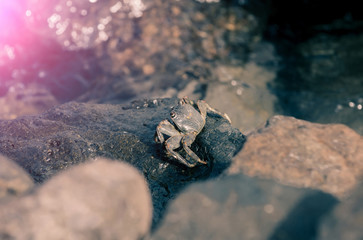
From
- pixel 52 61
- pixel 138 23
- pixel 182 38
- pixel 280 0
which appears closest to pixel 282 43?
pixel 280 0

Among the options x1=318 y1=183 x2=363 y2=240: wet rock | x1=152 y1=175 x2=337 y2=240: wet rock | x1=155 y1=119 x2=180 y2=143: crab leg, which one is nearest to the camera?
x1=318 y1=183 x2=363 y2=240: wet rock

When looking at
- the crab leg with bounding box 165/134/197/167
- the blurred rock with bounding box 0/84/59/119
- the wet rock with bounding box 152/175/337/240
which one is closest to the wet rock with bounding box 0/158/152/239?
the wet rock with bounding box 152/175/337/240

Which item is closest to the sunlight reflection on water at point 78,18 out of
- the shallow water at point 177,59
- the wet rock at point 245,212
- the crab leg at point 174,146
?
the shallow water at point 177,59

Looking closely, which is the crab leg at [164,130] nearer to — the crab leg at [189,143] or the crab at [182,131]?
the crab at [182,131]

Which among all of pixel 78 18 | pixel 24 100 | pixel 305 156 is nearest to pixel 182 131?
pixel 305 156

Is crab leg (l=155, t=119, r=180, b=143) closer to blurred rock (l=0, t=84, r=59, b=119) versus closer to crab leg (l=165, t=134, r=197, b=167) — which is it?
crab leg (l=165, t=134, r=197, b=167)

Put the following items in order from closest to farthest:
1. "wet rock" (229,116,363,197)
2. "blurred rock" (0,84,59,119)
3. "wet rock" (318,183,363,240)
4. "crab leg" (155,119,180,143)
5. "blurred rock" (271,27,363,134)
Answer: "wet rock" (318,183,363,240)
"wet rock" (229,116,363,197)
"crab leg" (155,119,180,143)
"blurred rock" (271,27,363,134)
"blurred rock" (0,84,59,119)
